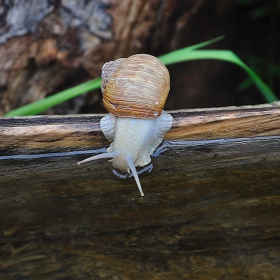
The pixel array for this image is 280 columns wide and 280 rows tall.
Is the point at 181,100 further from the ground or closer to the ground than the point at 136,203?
closer to the ground

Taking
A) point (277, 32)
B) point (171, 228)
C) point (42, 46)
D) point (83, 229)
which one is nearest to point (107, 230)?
point (83, 229)

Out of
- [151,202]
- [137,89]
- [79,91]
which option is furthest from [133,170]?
[79,91]

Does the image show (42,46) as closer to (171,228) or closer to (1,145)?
(1,145)

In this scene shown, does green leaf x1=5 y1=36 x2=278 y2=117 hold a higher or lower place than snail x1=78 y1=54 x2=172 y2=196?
lower

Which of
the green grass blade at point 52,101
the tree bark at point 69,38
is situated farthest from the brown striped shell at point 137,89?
the tree bark at point 69,38

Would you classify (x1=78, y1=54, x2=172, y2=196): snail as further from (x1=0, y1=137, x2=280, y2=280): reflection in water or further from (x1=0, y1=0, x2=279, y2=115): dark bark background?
(x1=0, y1=0, x2=279, y2=115): dark bark background

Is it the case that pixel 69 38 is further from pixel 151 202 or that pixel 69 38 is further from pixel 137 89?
pixel 151 202

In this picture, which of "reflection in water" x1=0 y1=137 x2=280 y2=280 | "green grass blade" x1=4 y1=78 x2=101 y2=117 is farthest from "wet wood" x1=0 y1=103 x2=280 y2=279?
"green grass blade" x1=4 y1=78 x2=101 y2=117

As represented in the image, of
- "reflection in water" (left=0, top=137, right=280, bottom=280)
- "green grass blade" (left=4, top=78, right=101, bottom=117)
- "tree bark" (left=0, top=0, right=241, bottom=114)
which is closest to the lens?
"reflection in water" (left=0, top=137, right=280, bottom=280)

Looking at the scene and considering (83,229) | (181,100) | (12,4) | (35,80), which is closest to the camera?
(83,229)
